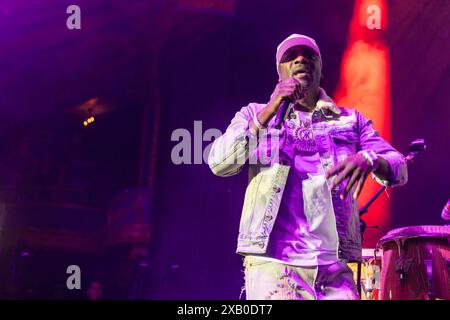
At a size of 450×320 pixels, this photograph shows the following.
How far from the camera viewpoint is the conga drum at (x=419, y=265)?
14.2 feet

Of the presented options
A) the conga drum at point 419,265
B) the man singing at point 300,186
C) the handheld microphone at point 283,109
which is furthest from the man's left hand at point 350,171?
the conga drum at point 419,265

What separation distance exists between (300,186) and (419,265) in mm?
2605

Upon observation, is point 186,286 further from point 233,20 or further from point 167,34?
point 167,34

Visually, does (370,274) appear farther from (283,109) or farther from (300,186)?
(283,109)

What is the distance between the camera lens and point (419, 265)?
14.7 feet

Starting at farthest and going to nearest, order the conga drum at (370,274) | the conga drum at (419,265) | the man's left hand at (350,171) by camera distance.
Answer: the conga drum at (370,274) < the conga drum at (419,265) < the man's left hand at (350,171)

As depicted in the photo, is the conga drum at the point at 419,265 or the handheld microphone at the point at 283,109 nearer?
the handheld microphone at the point at 283,109

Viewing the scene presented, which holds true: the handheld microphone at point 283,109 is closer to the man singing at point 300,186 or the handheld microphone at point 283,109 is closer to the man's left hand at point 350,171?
the man singing at point 300,186

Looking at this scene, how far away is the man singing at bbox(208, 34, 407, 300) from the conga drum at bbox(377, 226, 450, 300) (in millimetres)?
2273

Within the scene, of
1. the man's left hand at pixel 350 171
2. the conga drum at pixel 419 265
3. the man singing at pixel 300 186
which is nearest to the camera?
the man's left hand at pixel 350 171

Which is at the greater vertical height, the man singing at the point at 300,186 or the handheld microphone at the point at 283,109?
the handheld microphone at the point at 283,109

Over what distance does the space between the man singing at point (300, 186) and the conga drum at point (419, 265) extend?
2.27m

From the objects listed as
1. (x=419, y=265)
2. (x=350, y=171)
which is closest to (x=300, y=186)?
(x=350, y=171)
